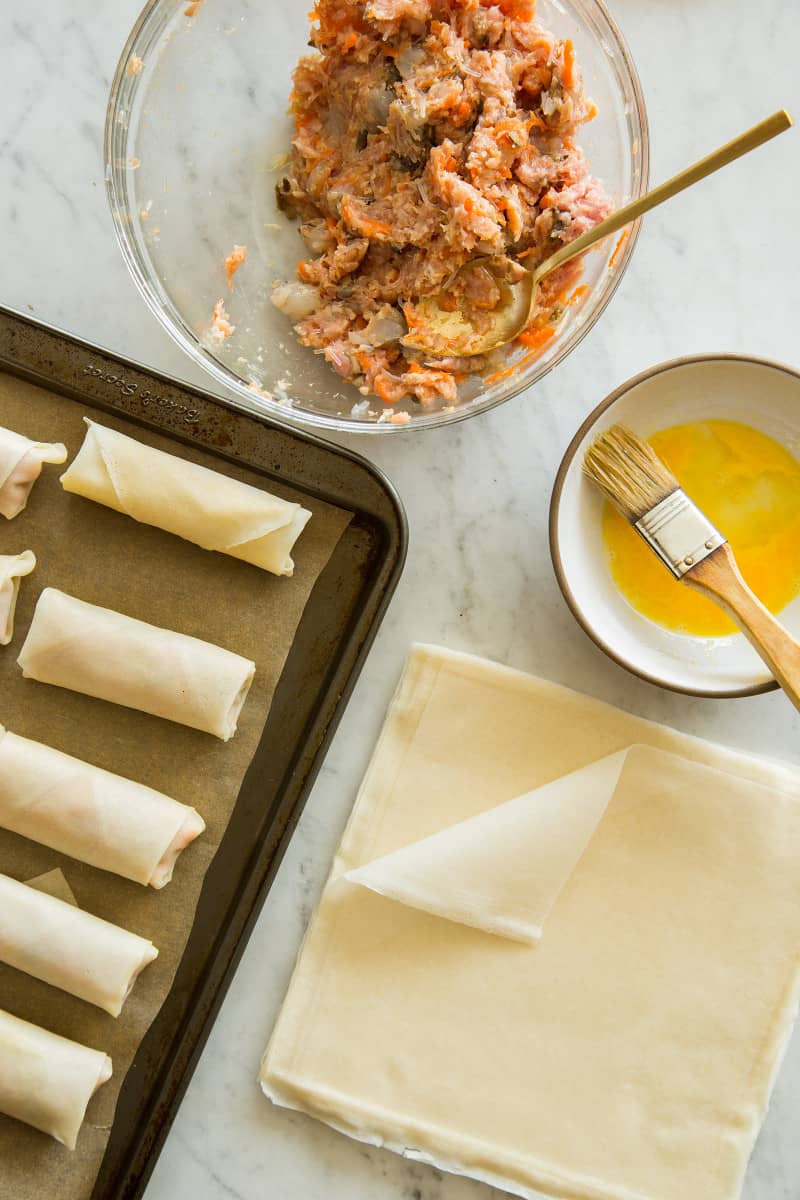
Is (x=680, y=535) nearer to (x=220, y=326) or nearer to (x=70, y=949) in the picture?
(x=220, y=326)

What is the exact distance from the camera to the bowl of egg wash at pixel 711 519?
1.64 m

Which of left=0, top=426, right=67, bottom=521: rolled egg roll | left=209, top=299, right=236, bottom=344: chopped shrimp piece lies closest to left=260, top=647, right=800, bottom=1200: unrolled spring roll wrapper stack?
left=209, top=299, right=236, bottom=344: chopped shrimp piece

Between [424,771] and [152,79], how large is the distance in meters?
1.29

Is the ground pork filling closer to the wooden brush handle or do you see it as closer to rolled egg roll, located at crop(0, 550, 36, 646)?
the wooden brush handle

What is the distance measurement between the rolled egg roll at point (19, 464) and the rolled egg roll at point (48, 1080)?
93cm

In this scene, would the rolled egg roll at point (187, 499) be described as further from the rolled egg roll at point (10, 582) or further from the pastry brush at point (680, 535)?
the pastry brush at point (680, 535)

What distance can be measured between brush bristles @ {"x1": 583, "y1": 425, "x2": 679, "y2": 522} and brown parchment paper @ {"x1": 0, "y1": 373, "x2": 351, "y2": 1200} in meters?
0.46

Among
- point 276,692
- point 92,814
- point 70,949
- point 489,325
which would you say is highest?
point 489,325

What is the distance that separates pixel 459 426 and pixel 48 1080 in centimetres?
138

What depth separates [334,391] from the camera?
1.62 meters

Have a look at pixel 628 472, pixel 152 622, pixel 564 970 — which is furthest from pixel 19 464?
pixel 564 970

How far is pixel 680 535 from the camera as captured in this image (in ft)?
5.09

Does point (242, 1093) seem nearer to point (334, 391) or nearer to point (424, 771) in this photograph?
point (424, 771)

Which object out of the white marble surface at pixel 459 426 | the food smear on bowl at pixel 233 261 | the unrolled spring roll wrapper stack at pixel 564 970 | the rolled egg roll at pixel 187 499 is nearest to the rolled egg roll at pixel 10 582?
the rolled egg roll at pixel 187 499
